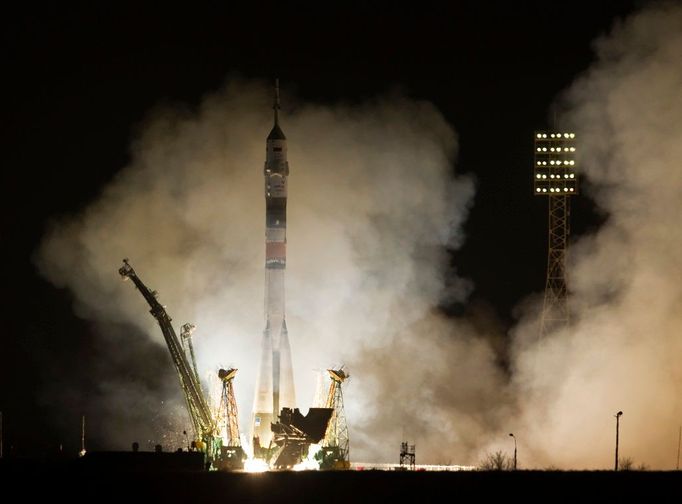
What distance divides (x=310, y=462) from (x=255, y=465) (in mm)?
2035

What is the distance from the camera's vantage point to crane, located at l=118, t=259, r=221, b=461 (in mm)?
62281

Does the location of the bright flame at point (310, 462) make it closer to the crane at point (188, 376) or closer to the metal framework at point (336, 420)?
the metal framework at point (336, 420)

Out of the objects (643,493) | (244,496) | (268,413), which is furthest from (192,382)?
(643,493)

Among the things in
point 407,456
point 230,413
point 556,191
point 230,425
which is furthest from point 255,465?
point 556,191

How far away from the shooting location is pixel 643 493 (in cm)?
5000

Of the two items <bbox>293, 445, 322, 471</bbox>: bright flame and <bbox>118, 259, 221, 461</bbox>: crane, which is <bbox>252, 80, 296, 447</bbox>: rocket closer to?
<bbox>118, 259, 221, 461</bbox>: crane

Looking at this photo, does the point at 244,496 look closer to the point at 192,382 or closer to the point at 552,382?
the point at 192,382

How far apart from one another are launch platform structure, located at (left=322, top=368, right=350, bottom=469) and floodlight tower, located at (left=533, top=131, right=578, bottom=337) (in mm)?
10758

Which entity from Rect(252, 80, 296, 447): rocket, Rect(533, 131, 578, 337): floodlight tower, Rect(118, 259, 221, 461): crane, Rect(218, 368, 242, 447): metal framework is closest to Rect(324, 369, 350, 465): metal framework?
Rect(252, 80, 296, 447): rocket

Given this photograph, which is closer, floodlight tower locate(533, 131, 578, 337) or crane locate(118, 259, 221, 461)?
crane locate(118, 259, 221, 461)

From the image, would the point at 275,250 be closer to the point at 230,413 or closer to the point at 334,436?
the point at 230,413

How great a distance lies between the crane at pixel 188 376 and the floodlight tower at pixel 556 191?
14405 millimetres

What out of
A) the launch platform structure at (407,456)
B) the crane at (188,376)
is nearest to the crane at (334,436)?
the launch platform structure at (407,456)

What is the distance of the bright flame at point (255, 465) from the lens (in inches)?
2411
